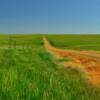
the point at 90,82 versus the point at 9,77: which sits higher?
the point at 9,77

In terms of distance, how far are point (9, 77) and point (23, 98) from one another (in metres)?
2.70

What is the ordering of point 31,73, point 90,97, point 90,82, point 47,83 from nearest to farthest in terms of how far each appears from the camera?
point 90,97
point 47,83
point 31,73
point 90,82

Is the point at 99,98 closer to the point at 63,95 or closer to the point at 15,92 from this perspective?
the point at 63,95

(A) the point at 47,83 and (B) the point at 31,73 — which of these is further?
(B) the point at 31,73

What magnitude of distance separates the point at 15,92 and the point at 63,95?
57.9 inches

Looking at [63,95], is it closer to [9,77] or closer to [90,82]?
[9,77]

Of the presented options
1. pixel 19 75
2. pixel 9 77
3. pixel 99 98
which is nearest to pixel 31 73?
pixel 19 75

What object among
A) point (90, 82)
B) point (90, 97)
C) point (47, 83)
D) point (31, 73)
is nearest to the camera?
point (90, 97)

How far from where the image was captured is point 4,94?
10.5 metres

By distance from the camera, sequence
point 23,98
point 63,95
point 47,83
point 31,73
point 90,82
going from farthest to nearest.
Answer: point 90,82 < point 31,73 < point 47,83 < point 63,95 < point 23,98

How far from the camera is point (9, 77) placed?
12.7 m

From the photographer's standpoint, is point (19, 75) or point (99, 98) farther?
point (19, 75)

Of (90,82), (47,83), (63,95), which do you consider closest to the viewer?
(63,95)

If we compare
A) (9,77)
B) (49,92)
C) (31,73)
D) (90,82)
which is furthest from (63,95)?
(90,82)
